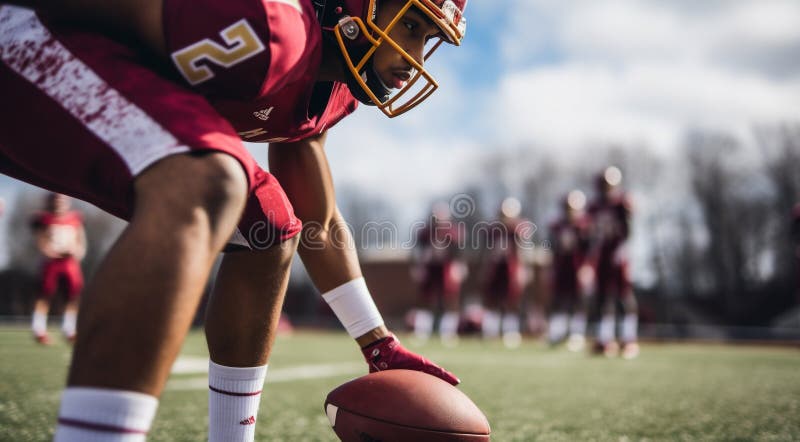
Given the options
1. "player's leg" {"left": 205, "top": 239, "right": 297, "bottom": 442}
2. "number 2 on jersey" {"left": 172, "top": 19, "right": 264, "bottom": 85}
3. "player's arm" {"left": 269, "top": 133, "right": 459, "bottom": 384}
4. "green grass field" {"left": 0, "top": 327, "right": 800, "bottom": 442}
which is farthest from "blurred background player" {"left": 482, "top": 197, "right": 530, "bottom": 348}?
"number 2 on jersey" {"left": 172, "top": 19, "right": 264, "bottom": 85}

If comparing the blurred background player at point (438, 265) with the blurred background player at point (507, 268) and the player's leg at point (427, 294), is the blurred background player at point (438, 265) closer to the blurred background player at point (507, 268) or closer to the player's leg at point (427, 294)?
the player's leg at point (427, 294)

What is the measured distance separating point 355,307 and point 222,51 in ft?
2.98

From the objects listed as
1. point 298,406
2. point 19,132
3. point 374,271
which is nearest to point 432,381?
point 19,132

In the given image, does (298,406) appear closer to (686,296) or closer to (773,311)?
(773,311)

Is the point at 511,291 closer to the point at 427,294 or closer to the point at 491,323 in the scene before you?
the point at 491,323

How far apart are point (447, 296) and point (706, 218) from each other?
22406mm

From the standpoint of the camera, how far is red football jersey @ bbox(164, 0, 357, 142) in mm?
999

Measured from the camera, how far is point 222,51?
101cm

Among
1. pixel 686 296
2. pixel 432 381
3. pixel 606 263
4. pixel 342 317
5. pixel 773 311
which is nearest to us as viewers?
pixel 432 381

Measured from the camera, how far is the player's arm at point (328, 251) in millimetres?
1708

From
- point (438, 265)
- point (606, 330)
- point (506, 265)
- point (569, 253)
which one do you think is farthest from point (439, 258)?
point (606, 330)

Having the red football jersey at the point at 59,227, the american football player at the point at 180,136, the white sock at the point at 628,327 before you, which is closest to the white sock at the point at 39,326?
the red football jersey at the point at 59,227

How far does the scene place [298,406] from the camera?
9.16 ft

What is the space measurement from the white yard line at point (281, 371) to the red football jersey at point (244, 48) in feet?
8.48
